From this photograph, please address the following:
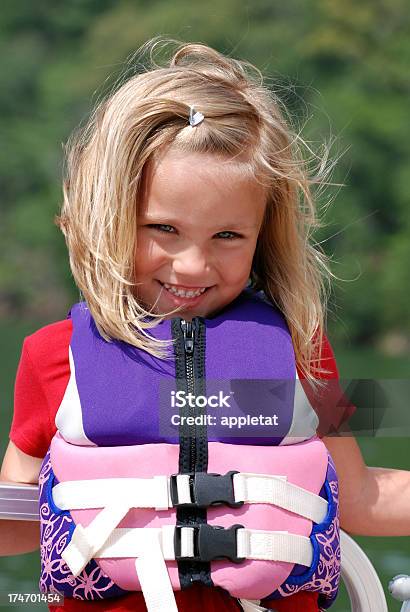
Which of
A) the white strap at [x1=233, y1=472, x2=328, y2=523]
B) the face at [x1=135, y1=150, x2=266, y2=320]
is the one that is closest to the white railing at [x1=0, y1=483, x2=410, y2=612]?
the white strap at [x1=233, y1=472, x2=328, y2=523]

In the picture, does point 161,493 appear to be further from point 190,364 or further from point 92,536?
point 190,364

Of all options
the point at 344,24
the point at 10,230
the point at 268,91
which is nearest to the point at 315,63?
the point at 344,24

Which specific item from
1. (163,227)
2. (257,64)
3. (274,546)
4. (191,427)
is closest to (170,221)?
(163,227)

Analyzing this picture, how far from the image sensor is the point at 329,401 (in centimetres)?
200

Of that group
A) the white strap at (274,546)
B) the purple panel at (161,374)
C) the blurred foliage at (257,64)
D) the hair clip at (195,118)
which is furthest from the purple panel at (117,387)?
the blurred foliage at (257,64)

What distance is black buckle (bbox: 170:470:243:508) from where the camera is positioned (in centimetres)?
180

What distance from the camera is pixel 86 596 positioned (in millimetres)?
1826

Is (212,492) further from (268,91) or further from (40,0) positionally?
(40,0)

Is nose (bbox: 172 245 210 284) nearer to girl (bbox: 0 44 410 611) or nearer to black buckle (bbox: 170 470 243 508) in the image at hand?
girl (bbox: 0 44 410 611)

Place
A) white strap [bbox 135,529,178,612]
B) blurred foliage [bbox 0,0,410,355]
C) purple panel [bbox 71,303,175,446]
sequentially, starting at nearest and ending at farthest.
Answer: white strap [bbox 135,529,178,612] → purple panel [bbox 71,303,175,446] → blurred foliage [bbox 0,0,410,355]

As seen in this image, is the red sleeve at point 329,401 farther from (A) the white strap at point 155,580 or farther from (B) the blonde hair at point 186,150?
(A) the white strap at point 155,580

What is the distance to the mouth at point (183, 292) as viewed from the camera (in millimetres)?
1978

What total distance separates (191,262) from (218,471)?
35 cm

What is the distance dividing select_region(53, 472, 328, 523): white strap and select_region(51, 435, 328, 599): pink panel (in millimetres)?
13
